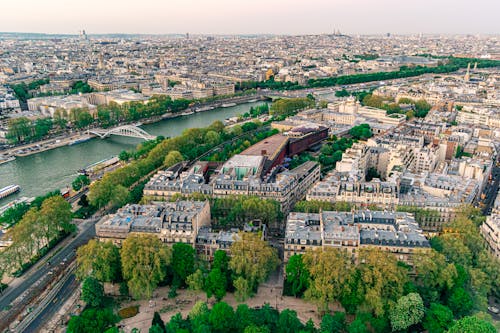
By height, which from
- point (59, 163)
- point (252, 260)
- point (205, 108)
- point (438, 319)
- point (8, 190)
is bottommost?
point (205, 108)

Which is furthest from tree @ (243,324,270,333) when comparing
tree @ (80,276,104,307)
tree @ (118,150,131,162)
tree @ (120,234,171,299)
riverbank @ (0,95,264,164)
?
riverbank @ (0,95,264,164)

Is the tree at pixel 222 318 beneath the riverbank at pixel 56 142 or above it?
above

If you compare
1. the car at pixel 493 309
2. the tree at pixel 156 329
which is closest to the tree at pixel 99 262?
the tree at pixel 156 329

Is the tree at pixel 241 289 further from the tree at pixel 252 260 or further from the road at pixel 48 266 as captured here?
the road at pixel 48 266

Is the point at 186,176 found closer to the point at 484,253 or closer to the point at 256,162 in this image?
the point at 256,162

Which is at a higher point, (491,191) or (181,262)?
(181,262)

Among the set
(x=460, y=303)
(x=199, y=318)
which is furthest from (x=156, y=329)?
(x=460, y=303)

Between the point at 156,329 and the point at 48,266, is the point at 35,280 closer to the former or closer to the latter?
the point at 48,266

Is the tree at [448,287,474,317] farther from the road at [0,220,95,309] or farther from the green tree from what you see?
the green tree
